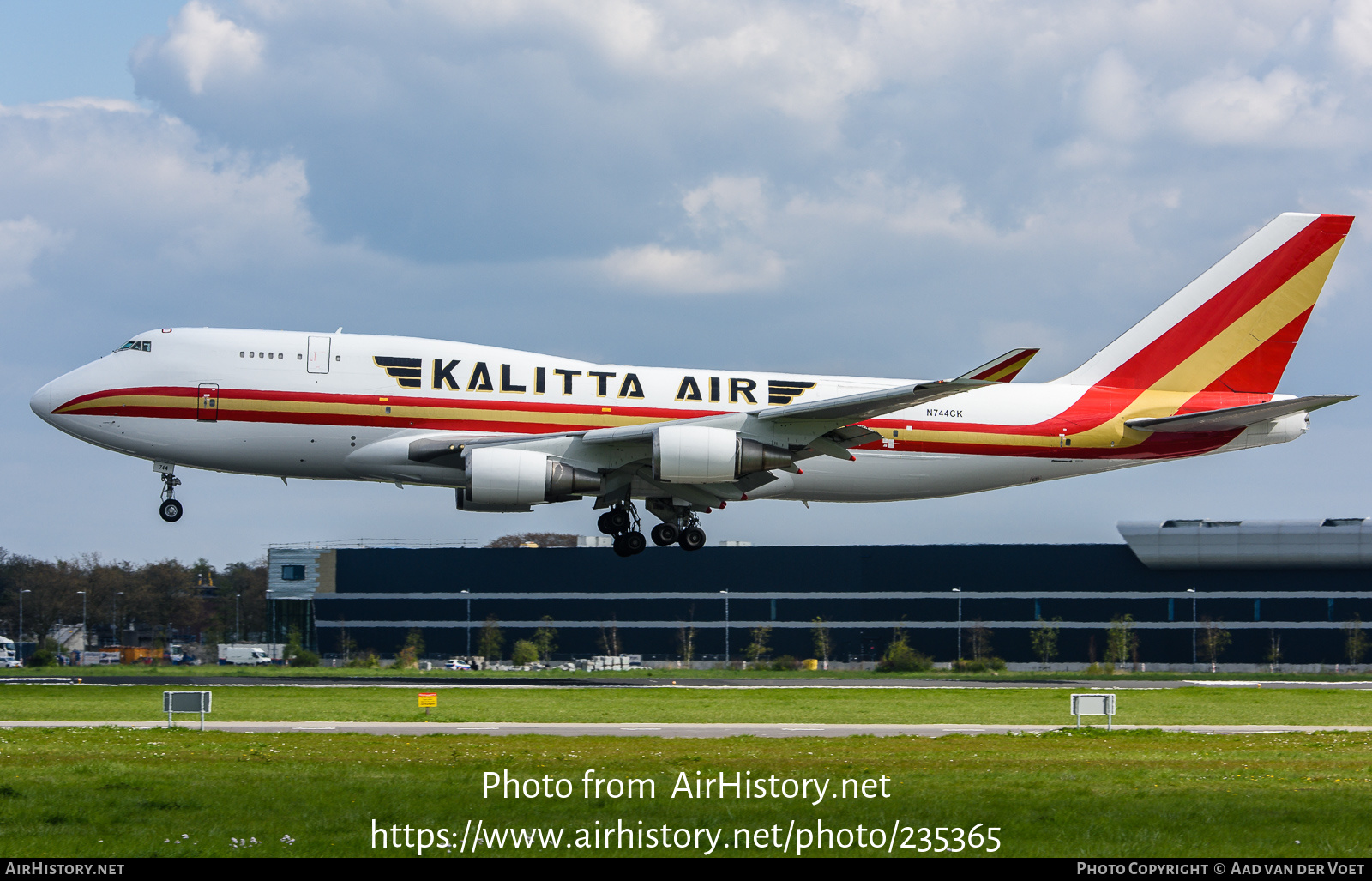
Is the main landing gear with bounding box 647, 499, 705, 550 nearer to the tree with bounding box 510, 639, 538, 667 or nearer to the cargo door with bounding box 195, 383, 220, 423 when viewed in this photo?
the cargo door with bounding box 195, 383, 220, 423

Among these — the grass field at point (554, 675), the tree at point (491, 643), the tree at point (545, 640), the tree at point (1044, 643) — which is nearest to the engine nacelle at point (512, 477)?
the grass field at point (554, 675)

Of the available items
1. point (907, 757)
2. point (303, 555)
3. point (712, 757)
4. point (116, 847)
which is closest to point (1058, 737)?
point (907, 757)

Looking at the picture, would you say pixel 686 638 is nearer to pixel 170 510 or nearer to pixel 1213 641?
pixel 1213 641

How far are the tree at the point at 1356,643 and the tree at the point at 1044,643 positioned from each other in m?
22.8

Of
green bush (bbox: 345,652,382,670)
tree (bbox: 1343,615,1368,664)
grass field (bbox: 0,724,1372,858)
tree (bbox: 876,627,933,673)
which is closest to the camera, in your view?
grass field (bbox: 0,724,1372,858)

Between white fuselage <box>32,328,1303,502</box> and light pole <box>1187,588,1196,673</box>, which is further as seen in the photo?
light pole <box>1187,588,1196,673</box>

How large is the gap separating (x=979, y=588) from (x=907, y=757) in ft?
299

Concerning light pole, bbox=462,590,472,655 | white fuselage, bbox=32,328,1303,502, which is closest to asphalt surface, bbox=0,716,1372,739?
white fuselage, bbox=32,328,1303,502

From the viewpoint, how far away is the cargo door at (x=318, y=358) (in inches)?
1523

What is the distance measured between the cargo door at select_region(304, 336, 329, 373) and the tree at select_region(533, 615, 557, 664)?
269ft

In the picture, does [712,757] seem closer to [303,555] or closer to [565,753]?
[565,753]

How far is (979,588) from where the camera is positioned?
4742 inches

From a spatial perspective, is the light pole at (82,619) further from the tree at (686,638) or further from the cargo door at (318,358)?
the cargo door at (318,358)

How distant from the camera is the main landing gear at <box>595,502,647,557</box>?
142ft
